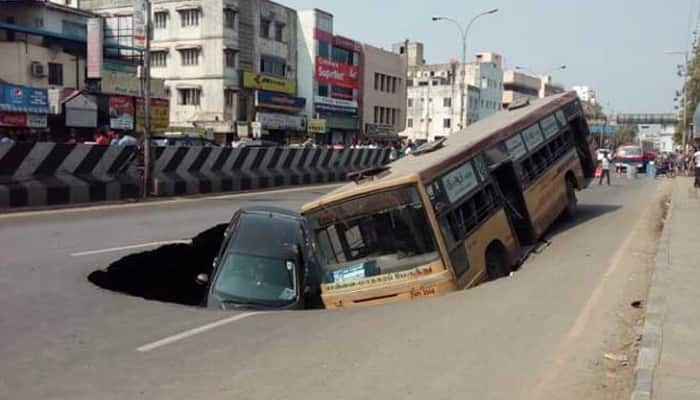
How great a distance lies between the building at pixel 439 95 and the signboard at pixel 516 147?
85822 mm

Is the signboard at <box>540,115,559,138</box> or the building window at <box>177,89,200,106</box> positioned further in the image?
the building window at <box>177,89,200,106</box>

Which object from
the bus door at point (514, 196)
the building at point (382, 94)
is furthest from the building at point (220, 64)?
the bus door at point (514, 196)

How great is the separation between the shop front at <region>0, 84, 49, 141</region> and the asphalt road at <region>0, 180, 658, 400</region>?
26.2 metres

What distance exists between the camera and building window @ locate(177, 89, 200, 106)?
174ft

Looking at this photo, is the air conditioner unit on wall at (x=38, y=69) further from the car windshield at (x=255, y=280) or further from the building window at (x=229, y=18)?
the car windshield at (x=255, y=280)

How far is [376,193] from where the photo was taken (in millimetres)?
8797

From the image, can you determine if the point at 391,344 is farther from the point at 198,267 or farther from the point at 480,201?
the point at 198,267

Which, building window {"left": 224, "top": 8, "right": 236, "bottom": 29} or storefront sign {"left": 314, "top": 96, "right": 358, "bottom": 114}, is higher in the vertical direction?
building window {"left": 224, "top": 8, "right": 236, "bottom": 29}

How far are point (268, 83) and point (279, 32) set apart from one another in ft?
19.4

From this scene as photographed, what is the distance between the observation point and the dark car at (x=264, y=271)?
8805 millimetres

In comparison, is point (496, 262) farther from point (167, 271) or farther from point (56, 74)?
point (56, 74)

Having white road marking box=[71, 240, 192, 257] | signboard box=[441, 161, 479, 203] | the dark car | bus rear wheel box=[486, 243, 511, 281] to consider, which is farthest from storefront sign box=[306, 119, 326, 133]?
the dark car

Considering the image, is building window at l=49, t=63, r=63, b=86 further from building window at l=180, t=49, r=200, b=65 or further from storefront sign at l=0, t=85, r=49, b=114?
building window at l=180, t=49, r=200, b=65

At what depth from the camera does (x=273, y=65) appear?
57938 millimetres
